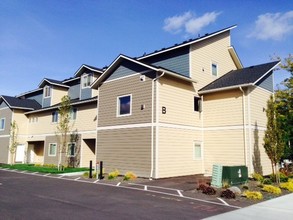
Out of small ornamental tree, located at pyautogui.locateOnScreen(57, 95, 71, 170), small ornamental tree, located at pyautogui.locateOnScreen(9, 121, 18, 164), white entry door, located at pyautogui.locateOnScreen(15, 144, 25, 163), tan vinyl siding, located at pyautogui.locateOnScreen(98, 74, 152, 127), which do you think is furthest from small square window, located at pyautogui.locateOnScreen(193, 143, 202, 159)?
white entry door, located at pyautogui.locateOnScreen(15, 144, 25, 163)

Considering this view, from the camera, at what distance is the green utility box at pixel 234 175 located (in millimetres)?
13422

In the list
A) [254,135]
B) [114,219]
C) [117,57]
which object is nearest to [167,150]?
[254,135]

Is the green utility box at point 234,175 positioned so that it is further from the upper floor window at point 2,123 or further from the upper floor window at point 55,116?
the upper floor window at point 2,123

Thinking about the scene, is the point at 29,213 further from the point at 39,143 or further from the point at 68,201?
the point at 39,143

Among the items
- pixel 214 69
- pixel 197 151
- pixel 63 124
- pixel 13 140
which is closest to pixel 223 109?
pixel 197 151

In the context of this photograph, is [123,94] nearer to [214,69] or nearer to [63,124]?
[63,124]

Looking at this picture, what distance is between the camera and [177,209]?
353 inches

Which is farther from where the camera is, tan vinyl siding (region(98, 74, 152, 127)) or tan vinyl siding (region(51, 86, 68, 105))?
tan vinyl siding (region(51, 86, 68, 105))

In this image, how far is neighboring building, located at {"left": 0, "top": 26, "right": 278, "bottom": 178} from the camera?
55.0 ft

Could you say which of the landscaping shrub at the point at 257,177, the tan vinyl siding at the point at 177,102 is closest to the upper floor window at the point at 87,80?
the tan vinyl siding at the point at 177,102

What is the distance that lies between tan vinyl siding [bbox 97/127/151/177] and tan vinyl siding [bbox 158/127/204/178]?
0.82 m

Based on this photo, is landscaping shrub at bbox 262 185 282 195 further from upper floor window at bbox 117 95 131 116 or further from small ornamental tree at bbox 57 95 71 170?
small ornamental tree at bbox 57 95 71 170

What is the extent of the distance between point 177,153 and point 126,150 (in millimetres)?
3266

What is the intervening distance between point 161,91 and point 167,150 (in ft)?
11.8
